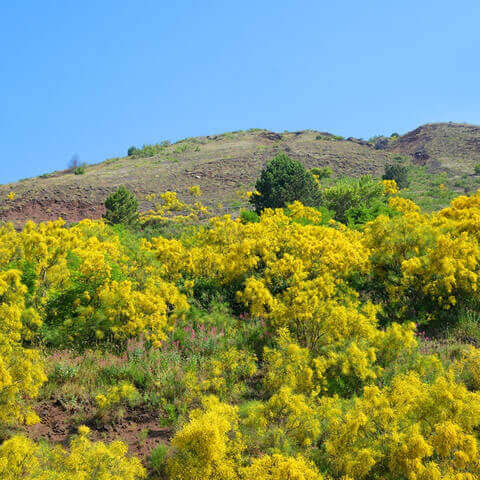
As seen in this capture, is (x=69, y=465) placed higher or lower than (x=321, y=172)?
lower

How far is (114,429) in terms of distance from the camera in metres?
6.46

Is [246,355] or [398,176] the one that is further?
[398,176]

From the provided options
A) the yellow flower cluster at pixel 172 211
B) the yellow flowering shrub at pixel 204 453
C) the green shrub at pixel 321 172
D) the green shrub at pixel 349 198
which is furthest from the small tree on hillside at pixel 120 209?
the green shrub at pixel 321 172

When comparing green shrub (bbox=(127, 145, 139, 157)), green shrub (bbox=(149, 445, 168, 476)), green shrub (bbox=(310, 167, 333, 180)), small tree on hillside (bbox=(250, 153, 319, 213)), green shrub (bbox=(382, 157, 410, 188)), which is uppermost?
green shrub (bbox=(127, 145, 139, 157))

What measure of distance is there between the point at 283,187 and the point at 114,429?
79.2ft

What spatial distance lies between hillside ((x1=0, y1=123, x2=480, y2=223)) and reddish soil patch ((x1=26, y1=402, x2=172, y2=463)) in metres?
32.0

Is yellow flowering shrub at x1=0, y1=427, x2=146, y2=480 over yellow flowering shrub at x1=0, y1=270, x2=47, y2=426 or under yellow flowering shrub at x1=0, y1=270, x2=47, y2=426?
under

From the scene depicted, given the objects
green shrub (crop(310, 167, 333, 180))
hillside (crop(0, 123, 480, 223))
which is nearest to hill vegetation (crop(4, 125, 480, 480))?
hillside (crop(0, 123, 480, 223))

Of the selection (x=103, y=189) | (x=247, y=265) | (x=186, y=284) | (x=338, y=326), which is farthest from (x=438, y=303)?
(x=103, y=189)

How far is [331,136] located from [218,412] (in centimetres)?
7703

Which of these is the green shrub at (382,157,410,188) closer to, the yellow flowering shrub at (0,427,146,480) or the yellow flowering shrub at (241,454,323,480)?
the yellow flowering shrub at (241,454,323,480)

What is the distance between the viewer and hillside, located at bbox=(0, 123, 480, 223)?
3919 cm

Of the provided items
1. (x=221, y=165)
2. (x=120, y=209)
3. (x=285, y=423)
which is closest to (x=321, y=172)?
(x=221, y=165)

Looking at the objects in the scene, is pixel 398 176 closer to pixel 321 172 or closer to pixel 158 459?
pixel 321 172
